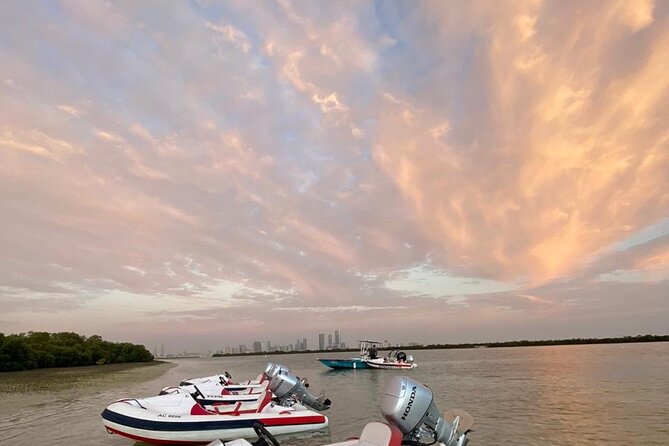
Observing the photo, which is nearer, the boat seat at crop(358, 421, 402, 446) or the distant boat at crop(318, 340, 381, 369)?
the boat seat at crop(358, 421, 402, 446)

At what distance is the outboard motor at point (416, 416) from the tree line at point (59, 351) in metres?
78.6

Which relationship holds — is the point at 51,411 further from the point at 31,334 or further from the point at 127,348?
the point at 127,348

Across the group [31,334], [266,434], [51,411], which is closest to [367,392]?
[51,411]

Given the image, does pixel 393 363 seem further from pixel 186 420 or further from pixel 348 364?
pixel 186 420

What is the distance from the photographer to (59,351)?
274ft

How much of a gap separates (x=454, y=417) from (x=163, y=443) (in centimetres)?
996

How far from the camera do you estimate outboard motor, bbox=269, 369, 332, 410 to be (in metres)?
17.2

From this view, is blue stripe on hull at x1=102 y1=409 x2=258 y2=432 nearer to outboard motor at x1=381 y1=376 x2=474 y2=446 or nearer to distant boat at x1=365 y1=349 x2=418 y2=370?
outboard motor at x1=381 y1=376 x2=474 y2=446

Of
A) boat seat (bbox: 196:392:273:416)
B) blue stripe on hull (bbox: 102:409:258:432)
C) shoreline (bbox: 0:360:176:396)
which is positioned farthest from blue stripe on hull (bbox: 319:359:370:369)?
blue stripe on hull (bbox: 102:409:258:432)

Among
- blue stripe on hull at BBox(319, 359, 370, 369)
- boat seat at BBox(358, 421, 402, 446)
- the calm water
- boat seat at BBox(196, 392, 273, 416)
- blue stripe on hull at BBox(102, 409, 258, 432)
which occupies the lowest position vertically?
the calm water

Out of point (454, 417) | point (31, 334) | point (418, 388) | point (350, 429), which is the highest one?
point (31, 334)

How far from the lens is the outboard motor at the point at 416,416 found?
728 cm

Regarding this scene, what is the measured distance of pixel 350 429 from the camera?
1812 centimetres

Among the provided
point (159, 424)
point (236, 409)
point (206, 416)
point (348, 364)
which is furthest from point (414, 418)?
point (348, 364)
